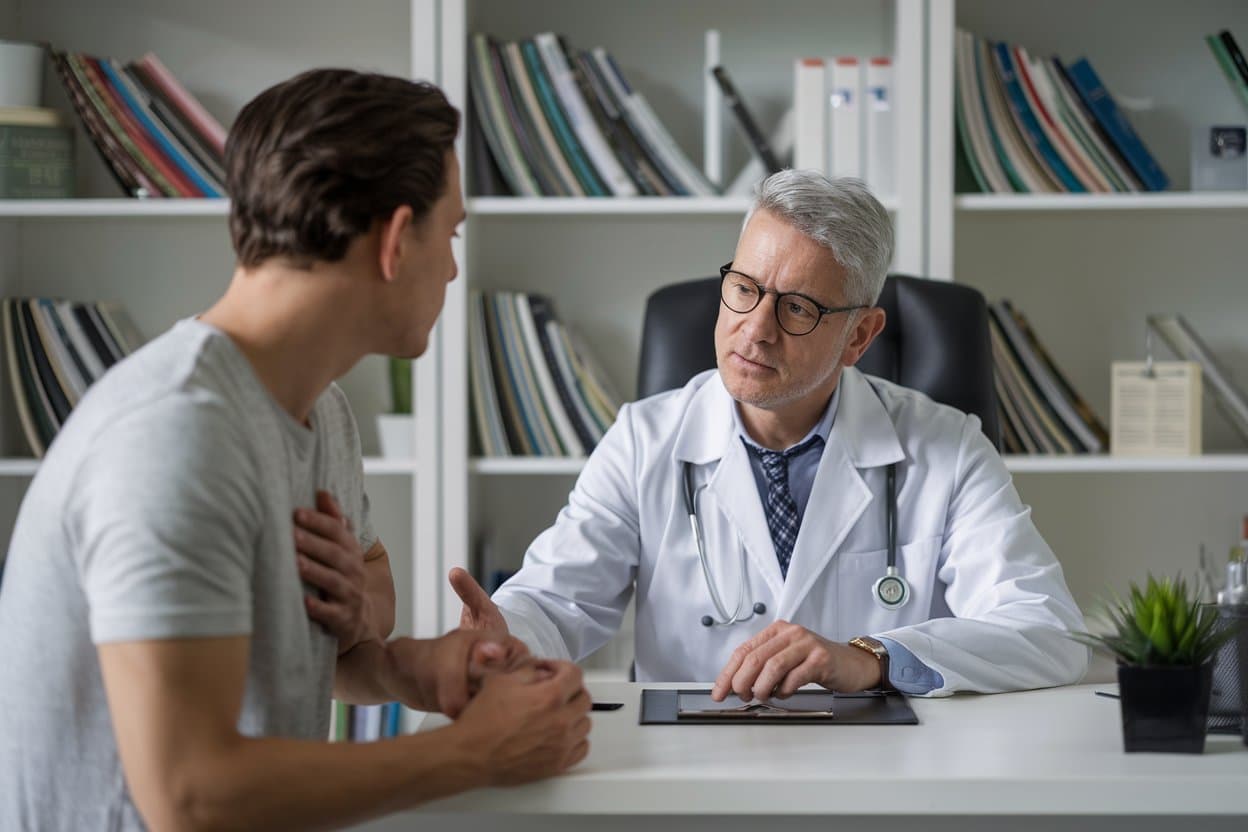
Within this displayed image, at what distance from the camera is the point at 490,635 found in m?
1.26

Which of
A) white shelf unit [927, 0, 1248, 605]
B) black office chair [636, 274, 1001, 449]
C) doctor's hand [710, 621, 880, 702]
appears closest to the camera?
doctor's hand [710, 621, 880, 702]

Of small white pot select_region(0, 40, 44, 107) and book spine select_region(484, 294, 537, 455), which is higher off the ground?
small white pot select_region(0, 40, 44, 107)

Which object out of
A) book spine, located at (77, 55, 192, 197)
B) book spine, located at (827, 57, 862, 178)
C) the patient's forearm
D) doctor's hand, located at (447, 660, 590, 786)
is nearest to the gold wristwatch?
doctor's hand, located at (447, 660, 590, 786)

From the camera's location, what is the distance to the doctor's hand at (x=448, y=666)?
118cm

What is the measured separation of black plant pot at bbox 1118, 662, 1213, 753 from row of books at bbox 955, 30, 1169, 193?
5.13 ft

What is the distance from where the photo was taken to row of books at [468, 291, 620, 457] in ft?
8.38

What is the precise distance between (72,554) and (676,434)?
110cm

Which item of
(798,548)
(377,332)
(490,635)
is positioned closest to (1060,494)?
(798,548)

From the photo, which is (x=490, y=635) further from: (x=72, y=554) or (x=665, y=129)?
(x=665, y=129)

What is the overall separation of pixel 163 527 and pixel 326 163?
342 mm

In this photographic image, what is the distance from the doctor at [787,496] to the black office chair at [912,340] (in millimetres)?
65

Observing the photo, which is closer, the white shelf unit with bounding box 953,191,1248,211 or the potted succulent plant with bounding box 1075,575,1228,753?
the potted succulent plant with bounding box 1075,575,1228,753

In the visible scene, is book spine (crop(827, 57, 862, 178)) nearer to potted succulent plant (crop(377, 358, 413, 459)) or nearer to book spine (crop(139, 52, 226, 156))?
potted succulent plant (crop(377, 358, 413, 459))

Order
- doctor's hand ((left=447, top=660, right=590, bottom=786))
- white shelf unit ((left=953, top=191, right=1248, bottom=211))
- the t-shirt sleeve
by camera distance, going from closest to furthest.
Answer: the t-shirt sleeve → doctor's hand ((left=447, top=660, right=590, bottom=786)) → white shelf unit ((left=953, top=191, right=1248, bottom=211))
